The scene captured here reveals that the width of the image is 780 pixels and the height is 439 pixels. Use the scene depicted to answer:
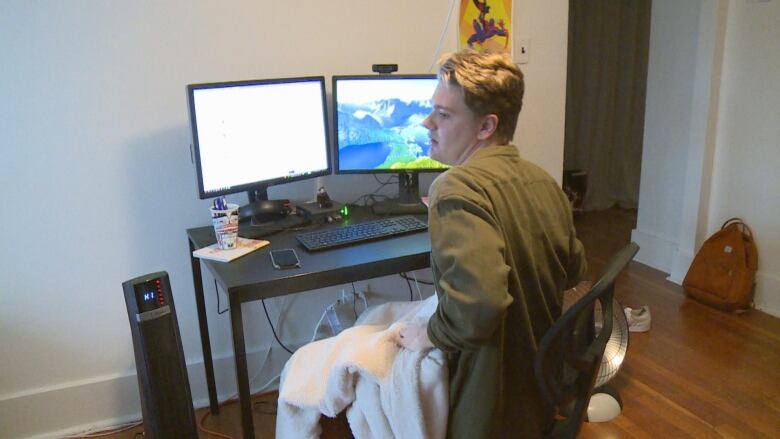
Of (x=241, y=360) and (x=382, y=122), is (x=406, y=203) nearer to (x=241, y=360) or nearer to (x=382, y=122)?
(x=382, y=122)

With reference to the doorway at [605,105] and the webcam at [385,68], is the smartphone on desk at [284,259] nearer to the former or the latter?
the webcam at [385,68]

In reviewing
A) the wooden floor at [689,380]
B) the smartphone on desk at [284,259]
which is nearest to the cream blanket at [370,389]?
the wooden floor at [689,380]

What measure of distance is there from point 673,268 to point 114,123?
9.75ft

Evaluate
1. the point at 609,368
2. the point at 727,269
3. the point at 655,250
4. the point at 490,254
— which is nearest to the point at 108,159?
the point at 490,254

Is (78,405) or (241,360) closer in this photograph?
(241,360)

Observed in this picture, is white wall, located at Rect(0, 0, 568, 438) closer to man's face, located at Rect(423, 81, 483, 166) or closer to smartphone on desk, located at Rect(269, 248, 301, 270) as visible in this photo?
smartphone on desk, located at Rect(269, 248, 301, 270)

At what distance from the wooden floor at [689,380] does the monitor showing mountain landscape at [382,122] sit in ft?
3.36

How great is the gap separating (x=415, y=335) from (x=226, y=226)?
75 cm

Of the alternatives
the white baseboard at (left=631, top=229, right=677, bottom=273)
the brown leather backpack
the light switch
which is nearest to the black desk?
the light switch

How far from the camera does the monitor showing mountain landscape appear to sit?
2154mm

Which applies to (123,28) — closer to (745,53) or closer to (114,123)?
(114,123)

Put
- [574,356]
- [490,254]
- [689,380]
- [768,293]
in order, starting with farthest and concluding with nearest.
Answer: [768,293]
[689,380]
[574,356]
[490,254]

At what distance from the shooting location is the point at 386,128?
220 cm

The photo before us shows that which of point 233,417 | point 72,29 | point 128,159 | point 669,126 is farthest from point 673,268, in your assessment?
point 72,29
